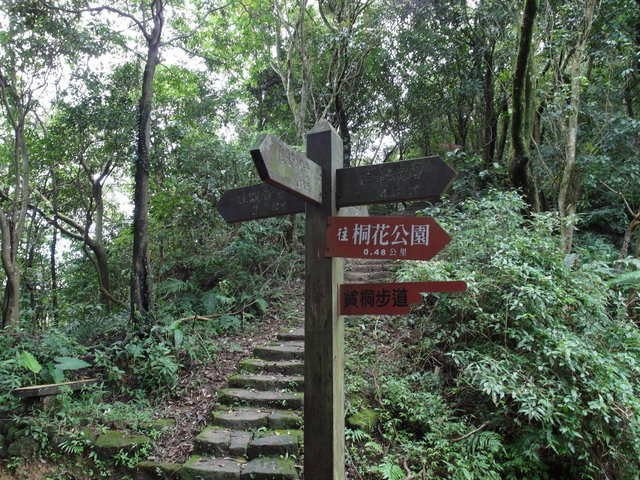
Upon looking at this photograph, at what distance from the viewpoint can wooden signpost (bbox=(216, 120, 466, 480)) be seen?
2.22 meters

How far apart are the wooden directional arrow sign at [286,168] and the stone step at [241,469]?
2.66 metres

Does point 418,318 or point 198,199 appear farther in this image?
point 198,199

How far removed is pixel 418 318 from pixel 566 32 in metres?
6.28

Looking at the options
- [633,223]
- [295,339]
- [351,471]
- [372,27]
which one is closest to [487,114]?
[372,27]

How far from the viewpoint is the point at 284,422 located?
4.18 metres

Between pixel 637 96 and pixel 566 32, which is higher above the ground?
Result: pixel 566 32

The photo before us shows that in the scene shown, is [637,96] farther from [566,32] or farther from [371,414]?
[371,414]

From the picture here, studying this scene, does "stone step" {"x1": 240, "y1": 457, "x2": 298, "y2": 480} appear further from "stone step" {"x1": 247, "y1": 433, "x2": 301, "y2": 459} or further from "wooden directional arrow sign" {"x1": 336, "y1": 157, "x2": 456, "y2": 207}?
"wooden directional arrow sign" {"x1": 336, "y1": 157, "x2": 456, "y2": 207}

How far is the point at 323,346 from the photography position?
237cm

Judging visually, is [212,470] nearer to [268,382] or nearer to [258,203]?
[268,382]

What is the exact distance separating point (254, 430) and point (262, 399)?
1.50 feet

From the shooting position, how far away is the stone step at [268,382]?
189 inches

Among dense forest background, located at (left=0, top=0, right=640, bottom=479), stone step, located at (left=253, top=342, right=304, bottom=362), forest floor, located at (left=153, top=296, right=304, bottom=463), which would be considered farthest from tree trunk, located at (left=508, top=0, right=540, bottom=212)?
forest floor, located at (left=153, top=296, right=304, bottom=463)

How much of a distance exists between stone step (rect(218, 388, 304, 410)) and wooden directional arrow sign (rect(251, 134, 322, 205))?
9.80ft
